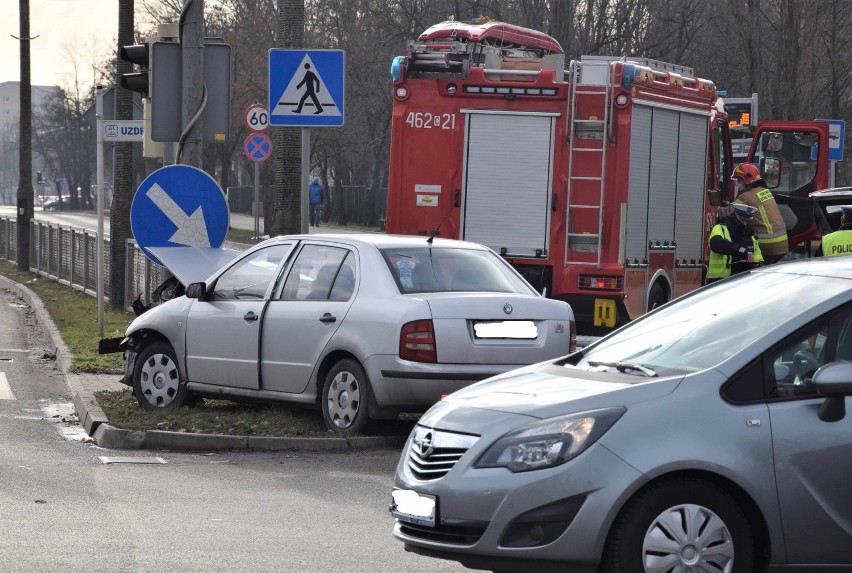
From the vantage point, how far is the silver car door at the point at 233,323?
35.8ft

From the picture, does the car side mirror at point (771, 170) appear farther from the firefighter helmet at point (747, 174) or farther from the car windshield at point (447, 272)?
the car windshield at point (447, 272)

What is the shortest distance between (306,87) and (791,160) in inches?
512

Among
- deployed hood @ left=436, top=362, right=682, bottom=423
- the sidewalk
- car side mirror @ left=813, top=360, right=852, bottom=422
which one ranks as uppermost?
car side mirror @ left=813, top=360, right=852, bottom=422

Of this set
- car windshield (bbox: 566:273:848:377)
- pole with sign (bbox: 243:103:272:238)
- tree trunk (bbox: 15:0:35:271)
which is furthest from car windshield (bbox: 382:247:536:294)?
tree trunk (bbox: 15:0:35:271)

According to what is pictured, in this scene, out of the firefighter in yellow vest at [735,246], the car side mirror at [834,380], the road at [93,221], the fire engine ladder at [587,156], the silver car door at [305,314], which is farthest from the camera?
the road at [93,221]

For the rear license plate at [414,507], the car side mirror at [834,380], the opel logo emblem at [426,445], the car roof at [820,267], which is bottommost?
the rear license plate at [414,507]

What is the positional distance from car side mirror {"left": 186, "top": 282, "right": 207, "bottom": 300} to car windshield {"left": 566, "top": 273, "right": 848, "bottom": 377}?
525 centimetres

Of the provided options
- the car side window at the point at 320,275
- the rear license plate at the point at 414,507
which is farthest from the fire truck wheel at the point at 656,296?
the rear license plate at the point at 414,507

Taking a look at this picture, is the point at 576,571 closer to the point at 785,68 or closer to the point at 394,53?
the point at 785,68

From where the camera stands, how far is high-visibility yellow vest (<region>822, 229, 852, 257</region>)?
1217 centimetres

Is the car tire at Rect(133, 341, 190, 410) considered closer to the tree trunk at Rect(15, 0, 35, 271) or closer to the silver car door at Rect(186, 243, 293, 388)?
the silver car door at Rect(186, 243, 293, 388)

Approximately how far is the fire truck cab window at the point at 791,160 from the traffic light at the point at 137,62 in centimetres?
1282

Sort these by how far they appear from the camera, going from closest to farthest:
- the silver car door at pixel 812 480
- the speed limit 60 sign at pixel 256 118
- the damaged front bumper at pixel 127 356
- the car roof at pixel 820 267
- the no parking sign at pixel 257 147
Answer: the silver car door at pixel 812 480
the car roof at pixel 820 267
the damaged front bumper at pixel 127 356
the speed limit 60 sign at pixel 256 118
the no parking sign at pixel 257 147

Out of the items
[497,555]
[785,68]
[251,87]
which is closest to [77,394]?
[497,555]
